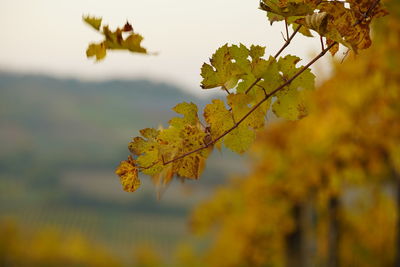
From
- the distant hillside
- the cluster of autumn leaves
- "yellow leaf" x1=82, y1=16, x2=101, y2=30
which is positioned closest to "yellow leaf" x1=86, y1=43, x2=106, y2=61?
"yellow leaf" x1=82, y1=16, x2=101, y2=30

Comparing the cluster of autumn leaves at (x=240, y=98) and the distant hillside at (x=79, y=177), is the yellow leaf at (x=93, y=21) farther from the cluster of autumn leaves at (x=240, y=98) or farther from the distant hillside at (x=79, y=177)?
the distant hillside at (x=79, y=177)

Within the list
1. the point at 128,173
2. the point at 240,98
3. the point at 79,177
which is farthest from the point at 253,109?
the point at 79,177

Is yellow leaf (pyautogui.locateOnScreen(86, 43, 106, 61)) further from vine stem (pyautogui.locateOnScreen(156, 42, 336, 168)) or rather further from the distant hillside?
the distant hillside

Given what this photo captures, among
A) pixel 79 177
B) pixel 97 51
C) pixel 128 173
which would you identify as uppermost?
pixel 79 177

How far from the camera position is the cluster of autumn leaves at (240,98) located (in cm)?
91

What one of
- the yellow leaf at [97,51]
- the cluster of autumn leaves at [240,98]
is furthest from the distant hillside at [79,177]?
the yellow leaf at [97,51]

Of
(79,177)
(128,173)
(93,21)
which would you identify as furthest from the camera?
(79,177)

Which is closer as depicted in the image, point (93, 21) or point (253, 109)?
point (93, 21)

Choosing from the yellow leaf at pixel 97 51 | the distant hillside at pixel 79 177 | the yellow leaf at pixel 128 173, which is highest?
the distant hillside at pixel 79 177

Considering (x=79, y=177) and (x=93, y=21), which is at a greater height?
(x=79, y=177)

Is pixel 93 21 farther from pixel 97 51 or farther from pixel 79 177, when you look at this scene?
pixel 79 177

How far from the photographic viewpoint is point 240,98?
3.06 feet

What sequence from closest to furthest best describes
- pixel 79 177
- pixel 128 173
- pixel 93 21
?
1. pixel 93 21
2. pixel 128 173
3. pixel 79 177

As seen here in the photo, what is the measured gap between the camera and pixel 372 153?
8.28 m
